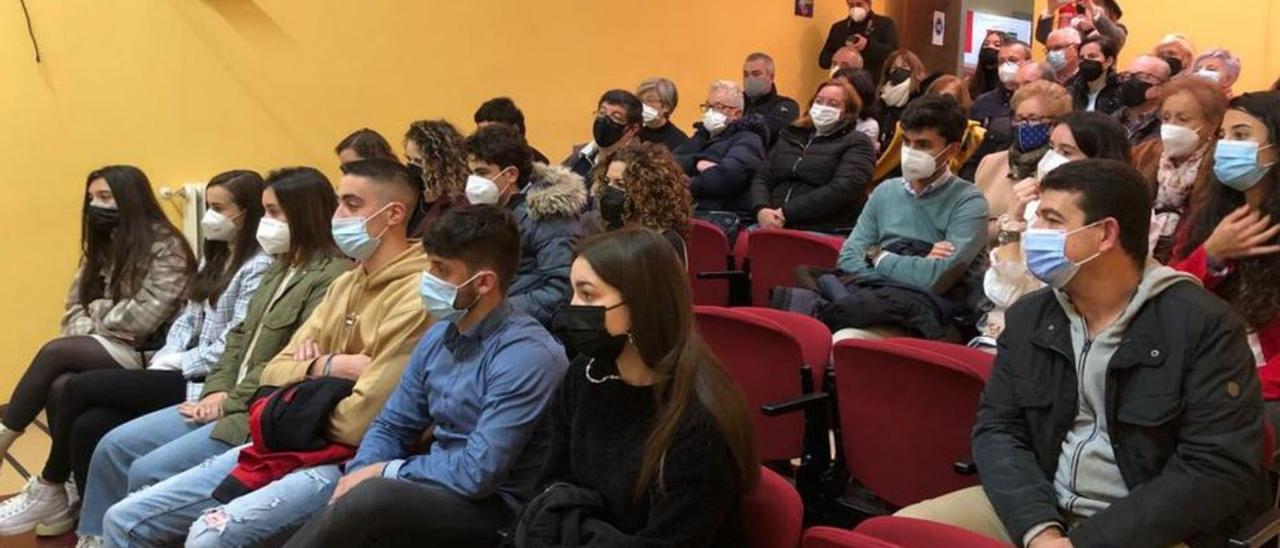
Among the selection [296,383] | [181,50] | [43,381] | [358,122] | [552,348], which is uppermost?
[181,50]

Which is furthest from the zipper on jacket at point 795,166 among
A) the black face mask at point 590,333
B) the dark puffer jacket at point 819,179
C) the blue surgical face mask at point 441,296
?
the black face mask at point 590,333

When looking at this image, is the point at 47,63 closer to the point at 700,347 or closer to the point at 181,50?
the point at 181,50

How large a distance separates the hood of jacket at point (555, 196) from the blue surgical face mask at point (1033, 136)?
1.60 m

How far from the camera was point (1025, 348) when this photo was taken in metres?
2.12

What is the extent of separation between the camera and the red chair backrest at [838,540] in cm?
157

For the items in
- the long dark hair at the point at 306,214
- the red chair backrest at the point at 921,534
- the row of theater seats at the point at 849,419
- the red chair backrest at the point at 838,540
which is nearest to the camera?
the red chair backrest at the point at 838,540

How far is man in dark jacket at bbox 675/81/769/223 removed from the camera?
5.38 metres

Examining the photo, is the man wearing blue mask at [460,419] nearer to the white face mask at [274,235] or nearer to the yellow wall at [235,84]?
the white face mask at [274,235]

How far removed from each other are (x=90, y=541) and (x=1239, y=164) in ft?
11.0

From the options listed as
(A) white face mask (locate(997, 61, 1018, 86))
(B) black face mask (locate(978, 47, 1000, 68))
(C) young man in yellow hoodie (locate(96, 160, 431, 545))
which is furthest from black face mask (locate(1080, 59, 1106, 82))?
(C) young man in yellow hoodie (locate(96, 160, 431, 545))

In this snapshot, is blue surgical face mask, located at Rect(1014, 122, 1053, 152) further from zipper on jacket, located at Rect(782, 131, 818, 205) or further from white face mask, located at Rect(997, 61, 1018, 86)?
white face mask, located at Rect(997, 61, 1018, 86)

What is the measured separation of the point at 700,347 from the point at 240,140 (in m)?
4.02

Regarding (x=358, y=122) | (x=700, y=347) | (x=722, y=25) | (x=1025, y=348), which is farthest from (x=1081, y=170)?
(x=722, y=25)

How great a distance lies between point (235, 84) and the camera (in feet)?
17.2
